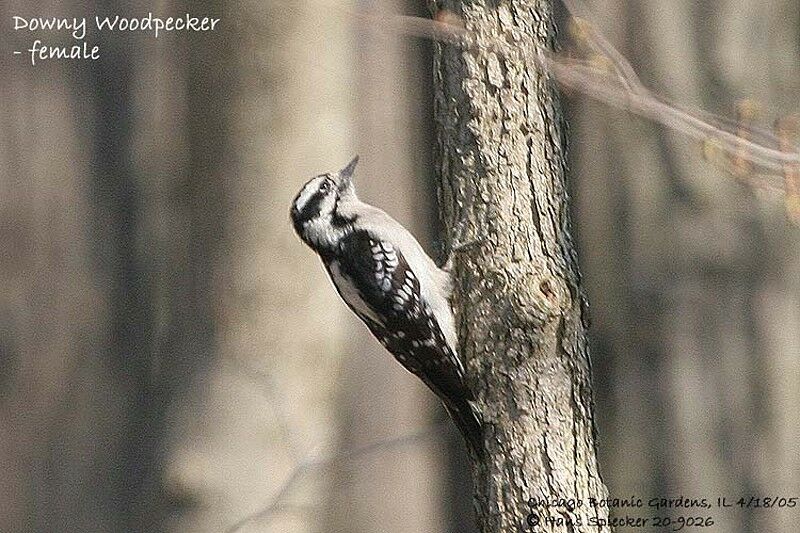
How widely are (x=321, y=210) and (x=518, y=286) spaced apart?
0.49 metres

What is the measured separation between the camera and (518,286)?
230 cm

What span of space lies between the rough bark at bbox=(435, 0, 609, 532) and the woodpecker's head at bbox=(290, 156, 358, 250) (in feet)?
1.00

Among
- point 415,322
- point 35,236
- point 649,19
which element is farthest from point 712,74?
point 35,236

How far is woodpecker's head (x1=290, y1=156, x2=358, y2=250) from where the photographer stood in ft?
8.19

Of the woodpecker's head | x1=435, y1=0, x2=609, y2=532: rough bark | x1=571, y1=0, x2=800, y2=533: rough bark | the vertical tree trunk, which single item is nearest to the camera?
x1=435, y1=0, x2=609, y2=532: rough bark

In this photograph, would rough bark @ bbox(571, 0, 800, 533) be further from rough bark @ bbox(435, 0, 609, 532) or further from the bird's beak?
the bird's beak

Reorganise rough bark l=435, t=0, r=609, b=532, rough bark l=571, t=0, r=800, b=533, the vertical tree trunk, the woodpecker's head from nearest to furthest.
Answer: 1. rough bark l=435, t=0, r=609, b=532
2. the woodpecker's head
3. rough bark l=571, t=0, r=800, b=533
4. the vertical tree trunk

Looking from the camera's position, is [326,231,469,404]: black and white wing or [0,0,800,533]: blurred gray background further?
[0,0,800,533]: blurred gray background

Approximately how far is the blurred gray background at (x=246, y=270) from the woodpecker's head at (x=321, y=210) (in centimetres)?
26

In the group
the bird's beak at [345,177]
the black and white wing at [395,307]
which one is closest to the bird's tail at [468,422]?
the black and white wing at [395,307]

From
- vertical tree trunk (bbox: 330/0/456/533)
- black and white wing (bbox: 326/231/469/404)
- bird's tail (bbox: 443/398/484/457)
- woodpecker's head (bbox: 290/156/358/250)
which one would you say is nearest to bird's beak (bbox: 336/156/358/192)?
woodpecker's head (bbox: 290/156/358/250)

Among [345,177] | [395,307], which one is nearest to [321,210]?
[345,177]

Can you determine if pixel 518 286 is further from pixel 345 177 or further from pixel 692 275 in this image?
pixel 692 275

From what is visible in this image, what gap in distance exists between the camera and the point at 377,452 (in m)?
2.83
